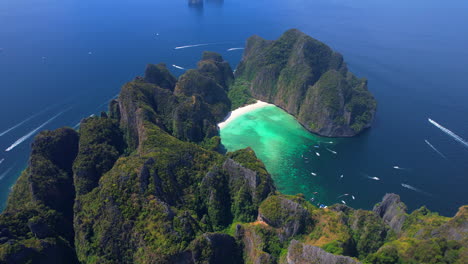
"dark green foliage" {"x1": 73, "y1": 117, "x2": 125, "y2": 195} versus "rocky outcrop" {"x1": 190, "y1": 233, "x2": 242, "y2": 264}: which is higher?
"dark green foliage" {"x1": 73, "y1": 117, "x2": 125, "y2": 195}

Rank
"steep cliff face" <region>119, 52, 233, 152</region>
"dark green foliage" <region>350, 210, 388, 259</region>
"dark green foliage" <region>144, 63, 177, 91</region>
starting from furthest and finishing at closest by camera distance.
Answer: "dark green foliage" <region>144, 63, 177, 91</region> → "steep cliff face" <region>119, 52, 233, 152</region> → "dark green foliage" <region>350, 210, 388, 259</region>

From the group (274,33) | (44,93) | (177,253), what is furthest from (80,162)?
(274,33)

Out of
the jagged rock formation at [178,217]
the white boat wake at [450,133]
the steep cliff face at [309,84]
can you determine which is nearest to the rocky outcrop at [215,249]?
the jagged rock formation at [178,217]

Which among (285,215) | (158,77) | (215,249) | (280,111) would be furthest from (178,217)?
(280,111)

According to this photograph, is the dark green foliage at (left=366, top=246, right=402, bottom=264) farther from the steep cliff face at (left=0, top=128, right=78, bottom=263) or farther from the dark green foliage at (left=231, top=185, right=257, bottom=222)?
the steep cliff face at (left=0, top=128, right=78, bottom=263)

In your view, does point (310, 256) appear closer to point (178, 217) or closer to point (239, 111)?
point (178, 217)

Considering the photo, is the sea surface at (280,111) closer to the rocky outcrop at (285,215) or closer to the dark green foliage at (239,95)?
the dark green foliage at (239,95)

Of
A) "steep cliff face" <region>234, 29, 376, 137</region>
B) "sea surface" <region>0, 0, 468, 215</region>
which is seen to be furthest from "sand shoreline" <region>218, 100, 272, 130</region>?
"steep cliff face" <region>234, 29, 376, 137</region>
